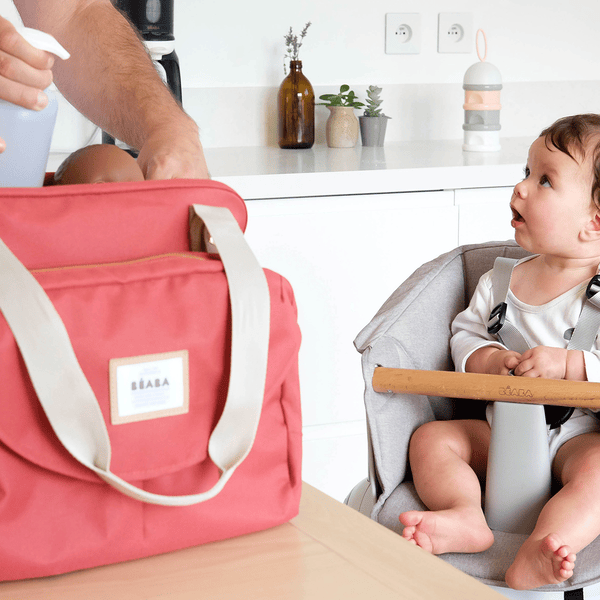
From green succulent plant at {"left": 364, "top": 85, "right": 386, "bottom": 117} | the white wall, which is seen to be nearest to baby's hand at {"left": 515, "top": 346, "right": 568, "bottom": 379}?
green succulent plant at {"left": 364, "top": 85, "right": 386, "bottom": 117}

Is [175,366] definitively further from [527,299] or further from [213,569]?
[527,299]

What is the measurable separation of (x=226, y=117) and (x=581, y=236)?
139 cm

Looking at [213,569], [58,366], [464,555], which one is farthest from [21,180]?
[464,555]

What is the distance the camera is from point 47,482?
0.52 m

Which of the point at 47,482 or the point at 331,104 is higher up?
the point at 331,104

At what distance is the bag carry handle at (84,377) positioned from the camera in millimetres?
483

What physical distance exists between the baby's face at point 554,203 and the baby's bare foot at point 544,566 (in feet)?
1.71

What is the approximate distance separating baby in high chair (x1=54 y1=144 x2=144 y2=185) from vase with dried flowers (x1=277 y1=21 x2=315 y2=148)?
5.46 ft

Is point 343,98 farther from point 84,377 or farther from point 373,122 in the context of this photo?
point 84,377

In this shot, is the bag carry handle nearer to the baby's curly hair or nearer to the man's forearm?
the man's forearm

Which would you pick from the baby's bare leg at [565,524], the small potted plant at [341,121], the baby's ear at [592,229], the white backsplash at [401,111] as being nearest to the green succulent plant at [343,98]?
the small potted plant at [341,121]

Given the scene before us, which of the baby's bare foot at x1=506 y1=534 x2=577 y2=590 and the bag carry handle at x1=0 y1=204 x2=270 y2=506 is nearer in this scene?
the bag carry handle at x1=0 y1=204 x2=270 y2=506

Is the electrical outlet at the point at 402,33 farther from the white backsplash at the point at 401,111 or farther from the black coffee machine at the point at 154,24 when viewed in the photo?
the black coffee machine at the point at 154,24

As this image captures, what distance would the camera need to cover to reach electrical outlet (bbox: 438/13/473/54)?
8.22 ft
